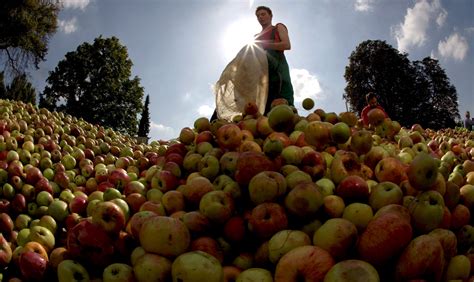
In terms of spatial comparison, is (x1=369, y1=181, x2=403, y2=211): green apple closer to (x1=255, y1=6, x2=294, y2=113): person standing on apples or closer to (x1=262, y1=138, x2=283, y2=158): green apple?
(x1=262, y1=138, x2=283, y2=158): green apple

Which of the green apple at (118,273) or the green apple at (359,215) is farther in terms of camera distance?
the green apple at (359,215)

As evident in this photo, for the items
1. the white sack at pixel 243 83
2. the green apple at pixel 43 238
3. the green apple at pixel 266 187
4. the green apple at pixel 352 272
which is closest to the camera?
the green apple at pixel 352 272

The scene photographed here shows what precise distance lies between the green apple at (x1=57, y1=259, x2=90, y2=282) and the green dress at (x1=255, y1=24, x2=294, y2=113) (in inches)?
165

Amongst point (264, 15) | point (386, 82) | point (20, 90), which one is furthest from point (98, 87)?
point (264, 15)

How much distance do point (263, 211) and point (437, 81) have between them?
4877cm

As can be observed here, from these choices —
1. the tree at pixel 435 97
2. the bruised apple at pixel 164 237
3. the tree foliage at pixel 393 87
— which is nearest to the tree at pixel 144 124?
the tree foliage at pixel 393 87

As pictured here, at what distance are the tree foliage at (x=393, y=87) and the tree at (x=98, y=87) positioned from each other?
2297 cm

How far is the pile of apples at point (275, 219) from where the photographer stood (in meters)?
1.90

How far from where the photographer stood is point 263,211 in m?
2.25

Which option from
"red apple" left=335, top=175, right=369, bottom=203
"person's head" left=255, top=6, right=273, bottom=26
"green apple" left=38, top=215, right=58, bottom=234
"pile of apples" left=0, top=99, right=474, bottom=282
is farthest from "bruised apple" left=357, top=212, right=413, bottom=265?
"person's head" left=255, top=6, right=273, bottom=26

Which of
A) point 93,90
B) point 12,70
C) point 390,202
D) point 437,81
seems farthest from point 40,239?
point 437,81

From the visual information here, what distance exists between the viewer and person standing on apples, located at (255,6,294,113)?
19.5 feet

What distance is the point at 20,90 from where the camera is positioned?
32531 mm

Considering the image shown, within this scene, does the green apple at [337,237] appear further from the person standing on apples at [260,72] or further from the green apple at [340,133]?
the person standing on apples at [260,72]
